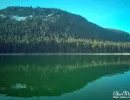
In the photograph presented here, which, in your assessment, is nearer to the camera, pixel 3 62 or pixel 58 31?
pixel 3 62

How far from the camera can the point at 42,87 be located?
8.06 m

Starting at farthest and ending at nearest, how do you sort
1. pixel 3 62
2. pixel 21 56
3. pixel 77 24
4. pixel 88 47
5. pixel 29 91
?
pixel 77 24, pixel 88 47, pixel 21 56, pixel 3 62, pixel 29 91

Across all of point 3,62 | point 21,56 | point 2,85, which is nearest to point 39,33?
point 21,56

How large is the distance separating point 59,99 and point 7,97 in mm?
1384

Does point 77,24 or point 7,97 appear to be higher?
point 77,24

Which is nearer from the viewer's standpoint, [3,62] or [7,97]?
[7,97]

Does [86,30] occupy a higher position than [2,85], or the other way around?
[86,30]

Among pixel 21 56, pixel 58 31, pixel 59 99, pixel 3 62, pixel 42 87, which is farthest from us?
pixel 58 31

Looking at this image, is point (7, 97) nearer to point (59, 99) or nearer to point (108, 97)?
point (59, 99)

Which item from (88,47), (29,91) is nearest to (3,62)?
(29,91)

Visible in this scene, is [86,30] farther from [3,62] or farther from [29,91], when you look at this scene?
[29,91]

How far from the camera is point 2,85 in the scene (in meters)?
8.16

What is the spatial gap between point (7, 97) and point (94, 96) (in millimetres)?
2255

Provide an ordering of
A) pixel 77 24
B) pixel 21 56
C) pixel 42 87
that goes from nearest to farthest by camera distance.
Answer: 1. pixel 42 87
2. pixel 21 56
3. pixel 77 24
